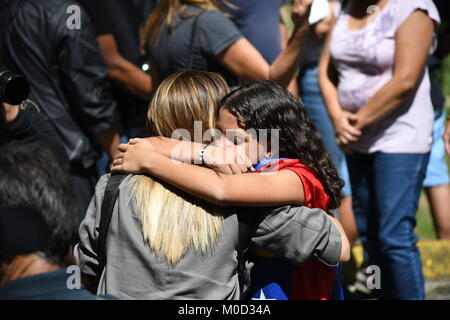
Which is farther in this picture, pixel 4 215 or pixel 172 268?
pixel 172 268

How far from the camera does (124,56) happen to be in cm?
384

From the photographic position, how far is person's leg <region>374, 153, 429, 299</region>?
3.20 meters

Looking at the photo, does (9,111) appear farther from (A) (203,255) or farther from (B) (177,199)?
(A) (203,255)

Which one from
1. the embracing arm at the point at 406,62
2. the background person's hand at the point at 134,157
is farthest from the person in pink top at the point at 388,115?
the background person's hand at the point at 134,157

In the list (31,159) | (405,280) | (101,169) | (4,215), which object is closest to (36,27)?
(101,169)

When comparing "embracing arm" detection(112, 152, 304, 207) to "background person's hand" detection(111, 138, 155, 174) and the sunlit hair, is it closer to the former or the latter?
"background person's hand" detection(111, 138, 155, 174)

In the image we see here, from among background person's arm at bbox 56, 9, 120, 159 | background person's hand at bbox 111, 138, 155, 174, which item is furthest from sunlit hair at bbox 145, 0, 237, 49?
background person's hand at bbox 111, 138, 155, 174

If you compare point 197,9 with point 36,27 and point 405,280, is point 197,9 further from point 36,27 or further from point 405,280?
point 405,280

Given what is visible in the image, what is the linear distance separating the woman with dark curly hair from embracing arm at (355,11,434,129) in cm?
89

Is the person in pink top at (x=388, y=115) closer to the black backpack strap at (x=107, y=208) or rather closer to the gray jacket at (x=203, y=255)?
the gray jacket at (x=203, y=255)

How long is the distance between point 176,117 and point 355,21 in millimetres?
1405

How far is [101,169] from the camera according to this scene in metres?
3.94

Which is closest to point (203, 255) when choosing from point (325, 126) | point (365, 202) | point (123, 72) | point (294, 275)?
point (294, 275)

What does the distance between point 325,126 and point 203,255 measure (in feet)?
6.69
